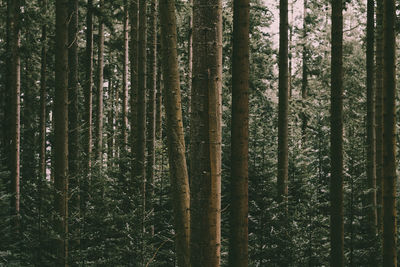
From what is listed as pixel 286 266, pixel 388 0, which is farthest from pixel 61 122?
pixel 388 0

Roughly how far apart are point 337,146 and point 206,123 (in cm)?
456

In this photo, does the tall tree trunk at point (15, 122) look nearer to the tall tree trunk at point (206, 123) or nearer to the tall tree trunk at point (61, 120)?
the tall tree trunk at point (61, 120)

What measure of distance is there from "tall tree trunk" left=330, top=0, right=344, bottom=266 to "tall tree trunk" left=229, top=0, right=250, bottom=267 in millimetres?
2087

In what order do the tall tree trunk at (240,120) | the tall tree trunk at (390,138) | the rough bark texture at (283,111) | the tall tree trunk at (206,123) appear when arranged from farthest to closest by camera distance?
the rough bark texture at (283,111) → the tall tree trunk at (390,138) → the tall tree trunk at (240,120) → the tall tree trunk at (206,123)

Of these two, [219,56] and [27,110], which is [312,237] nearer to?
[219,56]

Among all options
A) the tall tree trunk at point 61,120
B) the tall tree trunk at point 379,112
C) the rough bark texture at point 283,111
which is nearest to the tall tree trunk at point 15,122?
the tall tree trunk at point 61,120

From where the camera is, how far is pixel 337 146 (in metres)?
7.88

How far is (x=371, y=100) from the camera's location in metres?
13.3

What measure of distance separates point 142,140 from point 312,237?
5.36 meters

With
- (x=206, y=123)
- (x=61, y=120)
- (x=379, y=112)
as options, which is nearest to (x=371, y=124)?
(x=379, y=112)

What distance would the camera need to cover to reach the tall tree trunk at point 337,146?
25.8 ft

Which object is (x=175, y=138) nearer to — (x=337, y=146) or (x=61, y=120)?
(x=337, y=146)

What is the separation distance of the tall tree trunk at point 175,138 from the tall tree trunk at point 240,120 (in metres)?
0.92

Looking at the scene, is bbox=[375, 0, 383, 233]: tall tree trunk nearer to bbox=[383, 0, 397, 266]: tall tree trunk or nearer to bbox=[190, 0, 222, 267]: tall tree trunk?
bbox=[383, 0, 397, 266]: tall tree trunk
